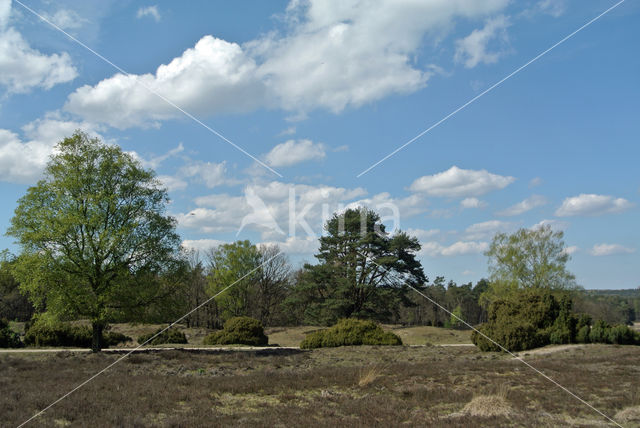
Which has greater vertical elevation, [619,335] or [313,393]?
[619,335]

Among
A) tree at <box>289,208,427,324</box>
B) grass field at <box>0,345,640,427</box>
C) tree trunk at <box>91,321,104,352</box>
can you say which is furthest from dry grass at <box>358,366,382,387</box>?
tree at <box>289,208,427,324</box>

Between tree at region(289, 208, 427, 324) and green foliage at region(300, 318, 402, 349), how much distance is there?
15.9m

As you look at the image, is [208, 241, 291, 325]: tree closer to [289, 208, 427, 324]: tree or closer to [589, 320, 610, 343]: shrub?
[289, 208, 427, 324]: tree

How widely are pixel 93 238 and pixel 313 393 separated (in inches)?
637

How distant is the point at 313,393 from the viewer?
494 inches

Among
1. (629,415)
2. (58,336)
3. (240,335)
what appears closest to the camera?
(629,415)

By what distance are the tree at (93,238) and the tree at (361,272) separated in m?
23.8

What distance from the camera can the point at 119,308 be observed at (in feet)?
78.6

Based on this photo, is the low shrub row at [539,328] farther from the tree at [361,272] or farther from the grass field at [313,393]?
the tree at [361,272]

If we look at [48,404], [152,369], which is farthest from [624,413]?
[152,369]

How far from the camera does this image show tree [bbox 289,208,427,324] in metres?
46.4

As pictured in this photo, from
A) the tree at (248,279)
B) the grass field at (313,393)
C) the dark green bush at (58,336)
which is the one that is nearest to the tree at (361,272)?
the tree at (248,279)

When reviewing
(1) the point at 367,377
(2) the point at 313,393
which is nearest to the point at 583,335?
(1) the point at 367,377

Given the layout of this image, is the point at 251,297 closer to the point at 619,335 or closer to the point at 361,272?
the point at 361,272
